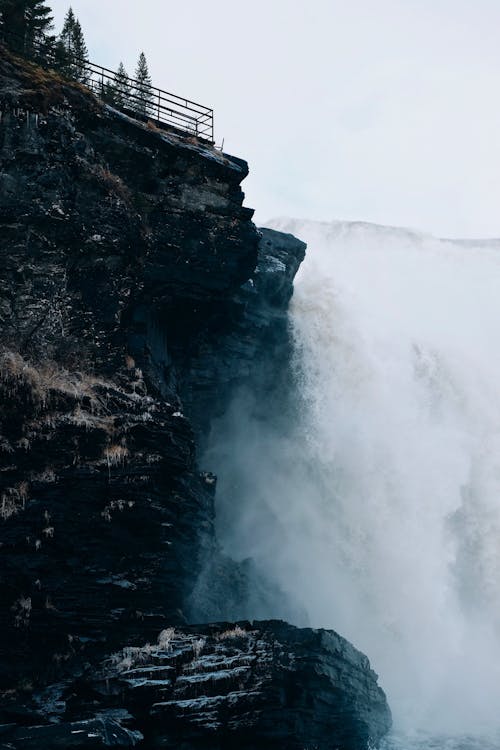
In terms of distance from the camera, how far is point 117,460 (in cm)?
1945

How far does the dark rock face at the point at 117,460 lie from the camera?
667 inches

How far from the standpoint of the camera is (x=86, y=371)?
71.2 ft

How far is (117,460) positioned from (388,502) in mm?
20100

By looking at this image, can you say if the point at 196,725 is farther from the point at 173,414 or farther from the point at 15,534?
the point at 173,414

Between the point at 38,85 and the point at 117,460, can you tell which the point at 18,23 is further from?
the point at 117,460

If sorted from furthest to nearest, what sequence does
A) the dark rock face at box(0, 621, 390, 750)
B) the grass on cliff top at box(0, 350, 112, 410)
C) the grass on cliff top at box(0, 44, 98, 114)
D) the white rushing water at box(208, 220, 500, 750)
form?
the white rushing water at box(208, 220, 500, 750), the grass on cliff top at box(0, 44, 98, 114), the grass on cliff top at box(0, 350, 112, 410), the dark rock face at box(0, 621, 390, 750)

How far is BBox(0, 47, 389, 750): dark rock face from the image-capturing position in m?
16.9

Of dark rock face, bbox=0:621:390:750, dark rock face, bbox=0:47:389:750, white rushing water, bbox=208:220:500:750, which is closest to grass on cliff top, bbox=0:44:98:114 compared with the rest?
dark rock face, bbox=0:47:389:750

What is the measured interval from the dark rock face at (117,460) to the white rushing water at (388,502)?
709cm

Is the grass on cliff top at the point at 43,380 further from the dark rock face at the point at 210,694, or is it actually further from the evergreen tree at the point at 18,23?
the evergreen tree at the point at 18,23

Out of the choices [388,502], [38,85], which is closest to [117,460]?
[38,85]

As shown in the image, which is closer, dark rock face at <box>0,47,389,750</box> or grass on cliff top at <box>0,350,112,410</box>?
dark rock face at <box>0,47,389,750</box>

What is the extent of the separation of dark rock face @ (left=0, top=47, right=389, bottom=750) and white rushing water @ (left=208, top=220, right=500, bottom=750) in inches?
279

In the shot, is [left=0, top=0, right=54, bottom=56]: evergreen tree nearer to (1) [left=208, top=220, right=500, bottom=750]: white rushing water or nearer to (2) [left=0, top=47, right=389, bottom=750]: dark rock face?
(2) [left=0, top=47, right=389, bottom=750]: dark rock face
